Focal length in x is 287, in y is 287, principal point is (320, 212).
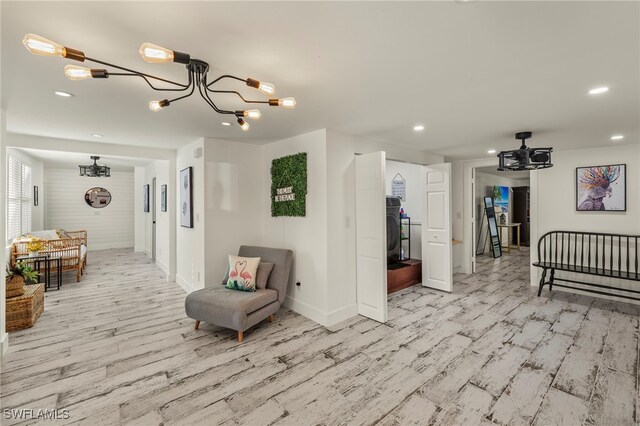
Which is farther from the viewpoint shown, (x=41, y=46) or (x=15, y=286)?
(x=15, y=286)

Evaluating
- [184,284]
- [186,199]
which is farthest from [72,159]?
[184,284]

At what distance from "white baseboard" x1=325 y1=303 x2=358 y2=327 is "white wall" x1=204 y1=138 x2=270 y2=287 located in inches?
68.7

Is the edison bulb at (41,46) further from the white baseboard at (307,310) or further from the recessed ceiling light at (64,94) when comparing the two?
the white baseboard at (307,310)

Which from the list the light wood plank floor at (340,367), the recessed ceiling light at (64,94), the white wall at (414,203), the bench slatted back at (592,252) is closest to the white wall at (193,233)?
the light wood plank floor at (340,367)

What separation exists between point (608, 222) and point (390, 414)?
496 centimetres

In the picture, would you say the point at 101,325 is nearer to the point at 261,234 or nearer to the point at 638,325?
the point at 261,234

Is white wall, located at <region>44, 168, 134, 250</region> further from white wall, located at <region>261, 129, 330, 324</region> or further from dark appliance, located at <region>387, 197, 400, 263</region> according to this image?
dark appliance, located at <region>387, 197, 400, 263</region>

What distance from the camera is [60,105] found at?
2.77m

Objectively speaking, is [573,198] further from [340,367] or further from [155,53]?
[155,53]

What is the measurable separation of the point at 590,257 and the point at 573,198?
3.25 feet

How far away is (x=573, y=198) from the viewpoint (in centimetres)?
485

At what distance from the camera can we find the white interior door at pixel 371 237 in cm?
359

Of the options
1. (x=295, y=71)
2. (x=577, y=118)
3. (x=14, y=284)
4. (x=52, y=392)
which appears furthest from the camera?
(x=14, y=284)

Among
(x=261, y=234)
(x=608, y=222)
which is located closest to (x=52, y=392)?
(x=261, y=234)
